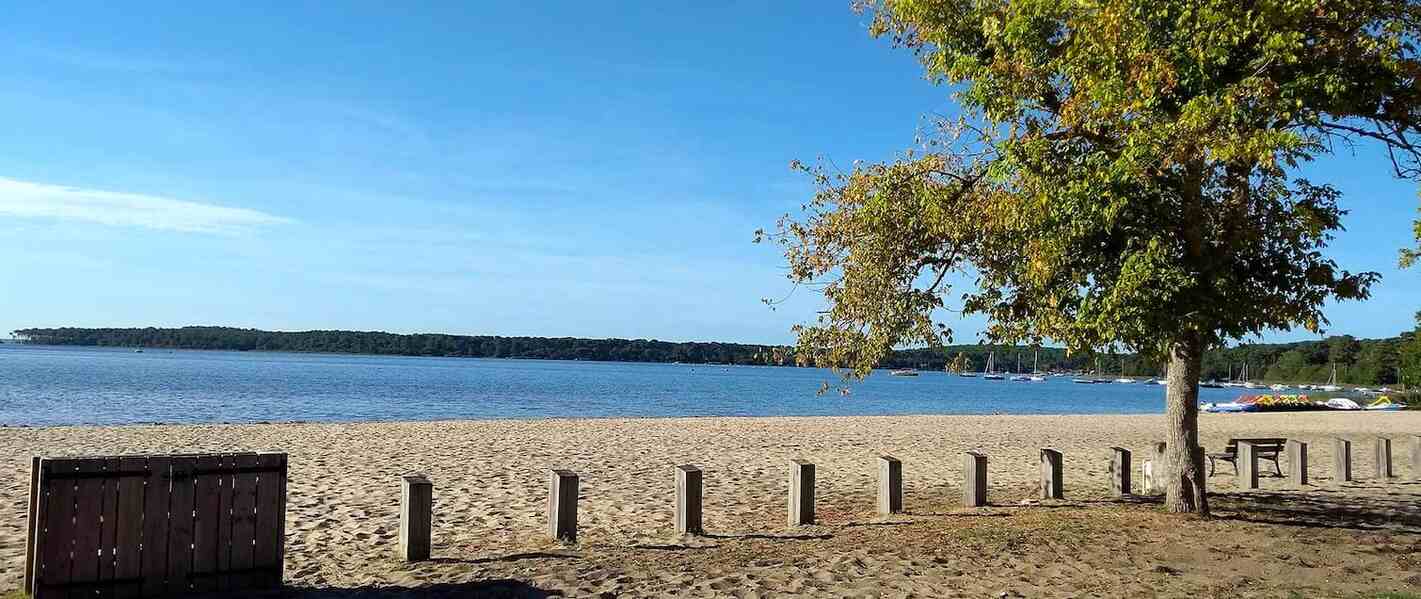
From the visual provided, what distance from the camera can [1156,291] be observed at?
8734 mm

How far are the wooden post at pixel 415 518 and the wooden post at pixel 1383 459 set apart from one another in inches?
603

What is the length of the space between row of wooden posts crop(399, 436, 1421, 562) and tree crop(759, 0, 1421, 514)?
2.01 metres

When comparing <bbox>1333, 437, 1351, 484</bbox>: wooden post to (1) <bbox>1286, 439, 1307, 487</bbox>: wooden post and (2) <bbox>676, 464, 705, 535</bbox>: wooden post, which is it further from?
(2) <bbox>676, 464, 705, 535</bbox>: wooden post

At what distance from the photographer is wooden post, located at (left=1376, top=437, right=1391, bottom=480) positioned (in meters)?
16.5

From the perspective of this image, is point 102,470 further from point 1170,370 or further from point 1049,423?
point 1049,423

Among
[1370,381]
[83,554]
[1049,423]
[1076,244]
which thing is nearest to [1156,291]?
[1076,244]

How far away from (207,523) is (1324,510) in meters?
11.8

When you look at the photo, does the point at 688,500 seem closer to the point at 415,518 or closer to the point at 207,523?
the point at 415,518

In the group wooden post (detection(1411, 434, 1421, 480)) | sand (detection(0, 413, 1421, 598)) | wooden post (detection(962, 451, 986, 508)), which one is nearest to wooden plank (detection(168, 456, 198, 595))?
sand (detection(0, 413, 1421, 598))

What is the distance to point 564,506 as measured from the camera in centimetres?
967

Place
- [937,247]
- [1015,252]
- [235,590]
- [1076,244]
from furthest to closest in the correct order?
[937,247], [1015,252], [1076,244], [235,590]

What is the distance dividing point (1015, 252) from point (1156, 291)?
2000 mm

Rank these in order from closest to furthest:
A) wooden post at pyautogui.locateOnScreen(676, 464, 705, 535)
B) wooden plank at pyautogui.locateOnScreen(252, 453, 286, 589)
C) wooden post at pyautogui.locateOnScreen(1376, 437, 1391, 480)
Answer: wooden plank at pyautogui.locateOnScreen(252, 453, 286, 589) < wooden post at pyautogui.locateOnScreen(676, 464, 705, 535) < wooden post at pyautogui.locateOnScreen(1376, 437, 1391, 480)

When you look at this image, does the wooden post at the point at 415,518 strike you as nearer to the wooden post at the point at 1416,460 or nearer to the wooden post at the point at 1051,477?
the wooden post at the point at 1051,477
